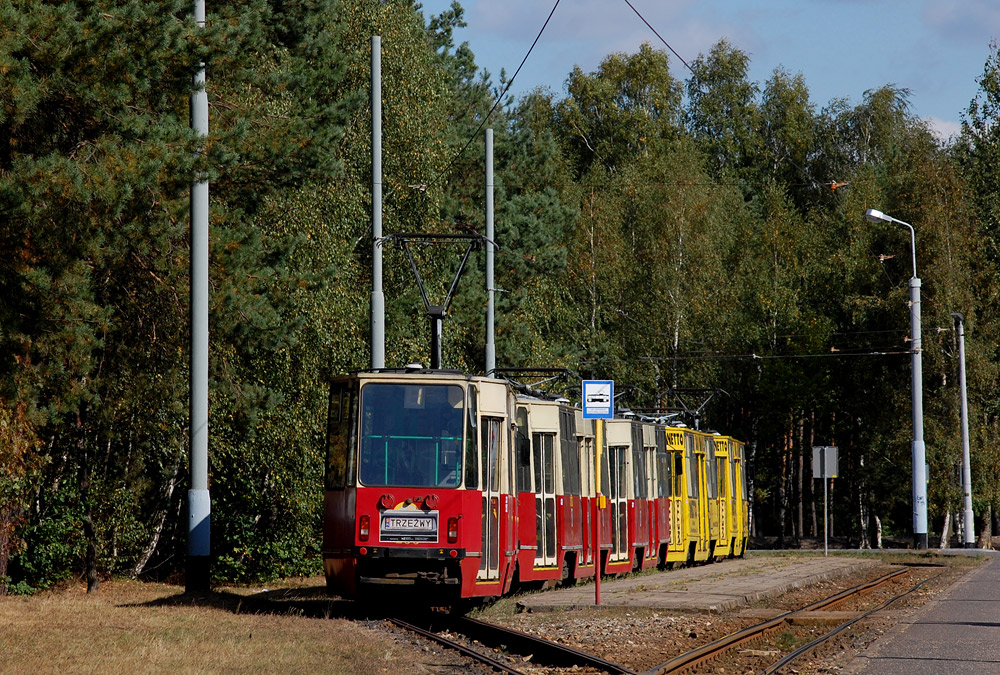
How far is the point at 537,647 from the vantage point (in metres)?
14.2

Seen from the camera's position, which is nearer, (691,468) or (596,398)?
(596,398)

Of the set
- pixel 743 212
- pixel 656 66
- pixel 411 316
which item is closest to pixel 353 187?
pixel 411 316

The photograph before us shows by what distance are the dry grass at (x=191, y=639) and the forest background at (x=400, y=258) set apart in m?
4.05

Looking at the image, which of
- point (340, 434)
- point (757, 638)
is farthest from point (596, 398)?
point (757, 638)

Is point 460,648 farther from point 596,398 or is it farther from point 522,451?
point 522,451

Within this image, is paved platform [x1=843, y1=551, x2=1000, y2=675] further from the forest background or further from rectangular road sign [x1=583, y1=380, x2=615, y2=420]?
the forest background

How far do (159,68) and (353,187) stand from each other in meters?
13.1

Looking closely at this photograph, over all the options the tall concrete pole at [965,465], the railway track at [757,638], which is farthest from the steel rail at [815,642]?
the tall concrete pole at [965,465]

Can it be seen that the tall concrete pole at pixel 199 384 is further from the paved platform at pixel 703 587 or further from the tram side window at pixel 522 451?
the paved platform at pixel 703 587

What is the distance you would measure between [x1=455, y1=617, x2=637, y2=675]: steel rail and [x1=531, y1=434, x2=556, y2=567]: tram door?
4.61m

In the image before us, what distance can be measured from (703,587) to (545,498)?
3.29 metres

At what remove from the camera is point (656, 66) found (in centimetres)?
7175

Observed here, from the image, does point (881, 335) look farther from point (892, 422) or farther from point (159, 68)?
point (159, 68)

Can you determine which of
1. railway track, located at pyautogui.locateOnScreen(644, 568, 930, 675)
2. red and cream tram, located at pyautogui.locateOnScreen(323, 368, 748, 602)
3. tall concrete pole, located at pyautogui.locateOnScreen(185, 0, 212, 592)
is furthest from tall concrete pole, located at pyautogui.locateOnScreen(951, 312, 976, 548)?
tall concrete pole, located at pyautogui.locateOnScreen(185, 0, 212, 592)
